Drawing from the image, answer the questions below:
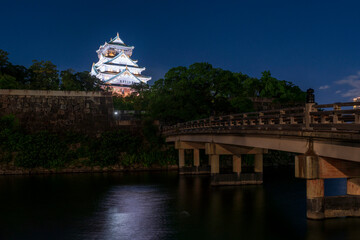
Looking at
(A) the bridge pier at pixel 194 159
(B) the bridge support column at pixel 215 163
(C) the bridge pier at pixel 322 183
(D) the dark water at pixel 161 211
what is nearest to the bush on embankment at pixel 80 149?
(A) the bridge pier at pixel 194 159

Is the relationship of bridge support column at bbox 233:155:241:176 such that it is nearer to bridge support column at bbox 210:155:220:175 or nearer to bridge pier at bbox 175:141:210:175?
bridge support column at bbox 210:155:220:175

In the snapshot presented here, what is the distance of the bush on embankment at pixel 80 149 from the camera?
4431 centimetres

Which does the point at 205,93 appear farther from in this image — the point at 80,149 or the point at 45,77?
the point at 45,77

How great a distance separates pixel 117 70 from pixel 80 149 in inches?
2689

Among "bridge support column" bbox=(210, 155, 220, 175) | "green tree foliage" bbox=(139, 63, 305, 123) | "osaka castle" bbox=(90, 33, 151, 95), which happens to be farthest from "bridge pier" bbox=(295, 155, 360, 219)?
"osaka castle" bbox=(90, 33, 151, 95)

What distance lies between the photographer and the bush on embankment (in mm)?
44312

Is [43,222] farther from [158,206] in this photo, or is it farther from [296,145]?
[296,145]

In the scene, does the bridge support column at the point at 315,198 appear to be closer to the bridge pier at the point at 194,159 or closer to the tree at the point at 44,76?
the bridge pier at the point at 194,159

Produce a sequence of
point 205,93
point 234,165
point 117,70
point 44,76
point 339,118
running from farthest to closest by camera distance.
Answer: point 117,70 < point 44,76 < point 205,93 < point 234,165 < point 339,118

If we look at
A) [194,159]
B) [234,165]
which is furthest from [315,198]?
[194,159]

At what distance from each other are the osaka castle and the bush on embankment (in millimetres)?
53664

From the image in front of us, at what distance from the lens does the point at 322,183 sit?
55.2ft

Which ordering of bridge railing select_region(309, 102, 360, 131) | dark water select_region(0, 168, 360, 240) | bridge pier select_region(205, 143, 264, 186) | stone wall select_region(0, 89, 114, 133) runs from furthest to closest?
stone wall select_region(0, 89, 114, 133) < bridge pier select_region(205, 143, 264, 186) < dark water select_region(0, 168, 360, 240) < bridge railing select_region(309, 102, 360, 131)

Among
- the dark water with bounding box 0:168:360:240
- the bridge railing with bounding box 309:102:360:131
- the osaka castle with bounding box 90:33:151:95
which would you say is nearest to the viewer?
the bridge railing with bounding box 309:102:360:131
